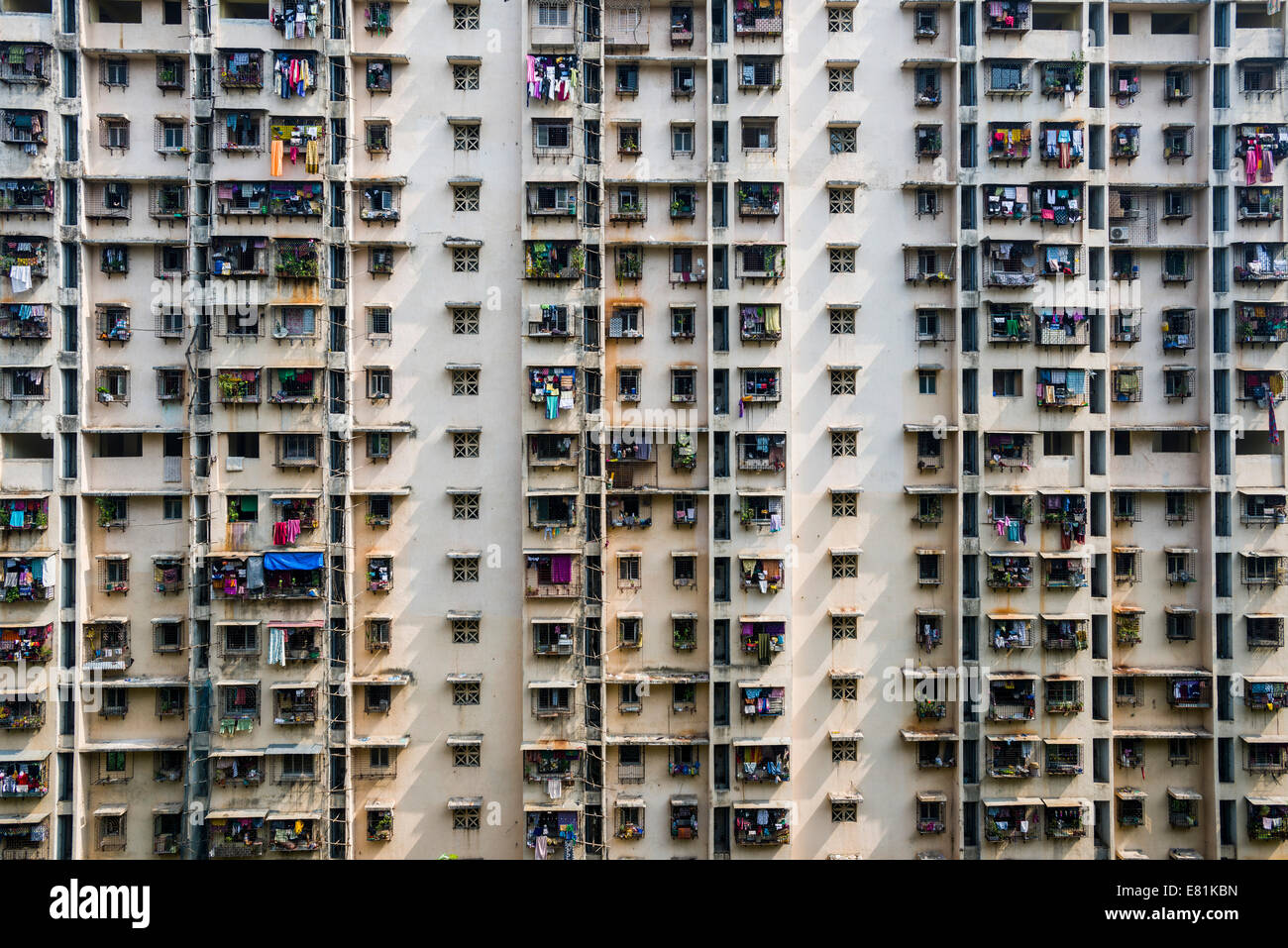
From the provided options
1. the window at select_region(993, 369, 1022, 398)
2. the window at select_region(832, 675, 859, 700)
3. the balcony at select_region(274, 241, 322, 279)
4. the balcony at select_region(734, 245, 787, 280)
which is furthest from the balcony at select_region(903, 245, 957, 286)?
the balcony at select_region(274, 241, 322, 279)

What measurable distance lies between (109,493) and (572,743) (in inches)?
560

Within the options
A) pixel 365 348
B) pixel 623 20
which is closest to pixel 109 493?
pixel 365 348

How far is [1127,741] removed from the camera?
2077 cm

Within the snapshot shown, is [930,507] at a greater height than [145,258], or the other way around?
[145,258]

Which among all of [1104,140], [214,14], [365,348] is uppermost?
[214,14]

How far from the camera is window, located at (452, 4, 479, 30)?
20.4m

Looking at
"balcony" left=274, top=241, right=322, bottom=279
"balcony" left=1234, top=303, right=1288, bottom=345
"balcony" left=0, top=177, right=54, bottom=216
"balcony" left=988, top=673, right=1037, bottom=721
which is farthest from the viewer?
"balcony" left=1234, top=303, right=1288, bottom=345

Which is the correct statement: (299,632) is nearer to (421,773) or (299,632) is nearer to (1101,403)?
(421,773)

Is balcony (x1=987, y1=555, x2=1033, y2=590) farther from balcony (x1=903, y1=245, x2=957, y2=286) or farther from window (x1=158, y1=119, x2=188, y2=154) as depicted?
window (x1=158, y1=119, x2=188, y2=154)

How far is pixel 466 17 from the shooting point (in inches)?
804

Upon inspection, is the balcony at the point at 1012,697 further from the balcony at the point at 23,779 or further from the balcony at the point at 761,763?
the balcony at the point at 23,779

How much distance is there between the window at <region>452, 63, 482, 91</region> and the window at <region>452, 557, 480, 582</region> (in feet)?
42.8
